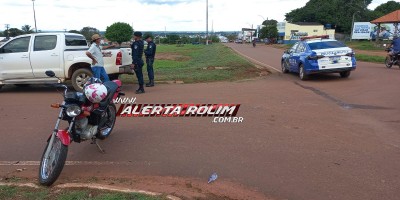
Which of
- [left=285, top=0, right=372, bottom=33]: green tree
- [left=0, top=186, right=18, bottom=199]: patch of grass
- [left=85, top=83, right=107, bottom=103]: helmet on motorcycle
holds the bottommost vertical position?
[left=0, top=186, right=18, bottom=199]: patch of grass

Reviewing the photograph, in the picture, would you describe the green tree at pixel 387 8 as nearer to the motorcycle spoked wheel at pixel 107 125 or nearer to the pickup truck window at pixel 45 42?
the pickup truck window at pixel 45 42

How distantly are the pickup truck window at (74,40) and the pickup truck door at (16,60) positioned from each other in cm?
111

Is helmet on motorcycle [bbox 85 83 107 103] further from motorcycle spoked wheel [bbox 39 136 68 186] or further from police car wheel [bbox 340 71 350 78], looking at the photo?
police car wheel [bbox 340 71 350 78]

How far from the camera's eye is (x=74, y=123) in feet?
16.1

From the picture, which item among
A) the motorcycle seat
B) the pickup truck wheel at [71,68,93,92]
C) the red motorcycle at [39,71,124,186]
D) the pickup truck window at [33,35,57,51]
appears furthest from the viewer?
the pickup truck window at [33,35,57,51]

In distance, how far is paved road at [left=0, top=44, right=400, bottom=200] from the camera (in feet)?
15.0

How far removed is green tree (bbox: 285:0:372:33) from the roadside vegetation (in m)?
94.2

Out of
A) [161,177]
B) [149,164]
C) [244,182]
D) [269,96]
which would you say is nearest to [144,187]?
[161,177]

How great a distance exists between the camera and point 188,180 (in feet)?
15.1

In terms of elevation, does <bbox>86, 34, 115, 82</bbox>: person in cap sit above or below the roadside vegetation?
above

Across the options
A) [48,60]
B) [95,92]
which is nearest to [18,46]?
[48,60]

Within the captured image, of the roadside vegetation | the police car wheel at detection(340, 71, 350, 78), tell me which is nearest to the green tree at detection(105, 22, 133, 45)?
the police car wheel at detection(340, 71, 350, 78)

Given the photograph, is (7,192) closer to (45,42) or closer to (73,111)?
(73,111)

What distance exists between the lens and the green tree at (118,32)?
92.7m
